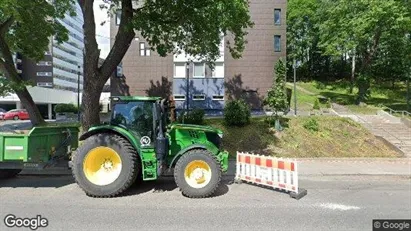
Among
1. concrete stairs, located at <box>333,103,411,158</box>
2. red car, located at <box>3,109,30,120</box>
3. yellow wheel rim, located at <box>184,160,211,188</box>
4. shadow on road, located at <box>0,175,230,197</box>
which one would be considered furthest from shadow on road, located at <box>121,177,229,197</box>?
red car, located at <box>3,109,30,120</box>

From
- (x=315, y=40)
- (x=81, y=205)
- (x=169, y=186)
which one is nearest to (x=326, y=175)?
(x=169, y=186)

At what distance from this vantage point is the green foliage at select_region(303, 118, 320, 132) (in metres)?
16.4

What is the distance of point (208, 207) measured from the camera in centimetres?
654

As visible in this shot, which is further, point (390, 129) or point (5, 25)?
point (390, 129)

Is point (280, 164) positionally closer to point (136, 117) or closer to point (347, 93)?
point (136, 117)

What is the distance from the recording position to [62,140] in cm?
871

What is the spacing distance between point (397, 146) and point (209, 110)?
761 inches

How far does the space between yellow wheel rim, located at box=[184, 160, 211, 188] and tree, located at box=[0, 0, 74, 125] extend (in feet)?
28.2

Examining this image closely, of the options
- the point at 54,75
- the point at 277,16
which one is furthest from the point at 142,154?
the point at 54,75

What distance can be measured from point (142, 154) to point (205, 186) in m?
1.63

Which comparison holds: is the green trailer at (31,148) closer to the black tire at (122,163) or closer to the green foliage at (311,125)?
the black tire at (122,163)

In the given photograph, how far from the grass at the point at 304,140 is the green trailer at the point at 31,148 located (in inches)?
302

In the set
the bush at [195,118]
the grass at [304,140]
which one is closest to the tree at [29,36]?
the bush at [195,118]

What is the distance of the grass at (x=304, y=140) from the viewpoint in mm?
14312
